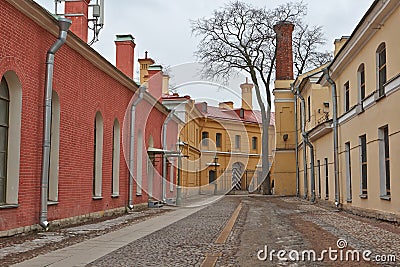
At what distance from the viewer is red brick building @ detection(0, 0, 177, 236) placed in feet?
32.6

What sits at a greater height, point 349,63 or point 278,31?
point 278,31

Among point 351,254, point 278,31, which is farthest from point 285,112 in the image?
point 351,254

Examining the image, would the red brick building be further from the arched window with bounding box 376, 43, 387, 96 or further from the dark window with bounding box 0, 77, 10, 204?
the arched window with bounding box 376, 43, 387, 96

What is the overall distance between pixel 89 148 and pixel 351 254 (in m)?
8.69

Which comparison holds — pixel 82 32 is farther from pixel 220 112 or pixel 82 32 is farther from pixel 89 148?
pixel 220 112

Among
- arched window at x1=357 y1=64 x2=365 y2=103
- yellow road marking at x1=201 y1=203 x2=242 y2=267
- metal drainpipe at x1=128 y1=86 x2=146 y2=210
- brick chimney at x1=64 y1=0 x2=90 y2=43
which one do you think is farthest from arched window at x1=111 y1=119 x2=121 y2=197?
arched window at x1=357 y1=64 x2=365 y2=103

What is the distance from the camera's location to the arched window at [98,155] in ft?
50.9

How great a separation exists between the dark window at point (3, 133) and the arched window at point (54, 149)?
6.88 feet

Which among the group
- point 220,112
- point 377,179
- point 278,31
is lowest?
point 377,179

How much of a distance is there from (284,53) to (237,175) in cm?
1762

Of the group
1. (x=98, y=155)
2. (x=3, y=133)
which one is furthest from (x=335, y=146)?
(x=3, y=133)

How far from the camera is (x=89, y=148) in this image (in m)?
14.5

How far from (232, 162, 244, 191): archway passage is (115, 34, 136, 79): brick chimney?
95.9 feet

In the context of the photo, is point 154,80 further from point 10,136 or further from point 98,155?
point 10,136
